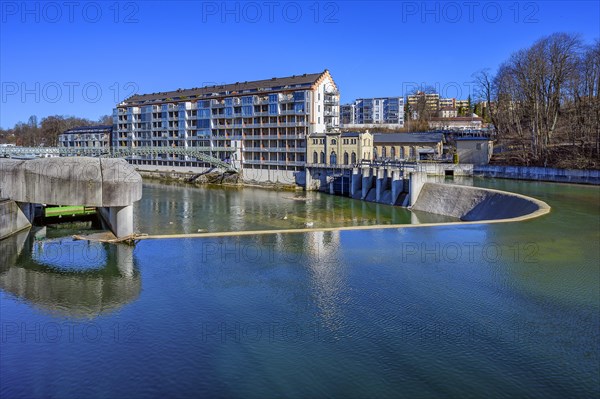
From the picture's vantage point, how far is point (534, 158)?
61.1 metres

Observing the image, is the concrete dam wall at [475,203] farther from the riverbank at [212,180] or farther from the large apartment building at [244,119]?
the large apartment building at [244,119]

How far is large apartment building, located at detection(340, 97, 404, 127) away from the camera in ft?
545

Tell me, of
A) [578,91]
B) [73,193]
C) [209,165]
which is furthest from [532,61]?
[73,193]

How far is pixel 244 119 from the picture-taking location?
81875 millimetres

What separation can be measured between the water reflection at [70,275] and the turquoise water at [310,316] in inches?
4.4

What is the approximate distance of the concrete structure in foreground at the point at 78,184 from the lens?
28.5 m

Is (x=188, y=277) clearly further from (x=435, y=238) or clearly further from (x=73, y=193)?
(x=435, y=238)

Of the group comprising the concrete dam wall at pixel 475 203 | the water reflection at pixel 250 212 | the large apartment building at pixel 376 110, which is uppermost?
the large apartment building at pixel 376 110

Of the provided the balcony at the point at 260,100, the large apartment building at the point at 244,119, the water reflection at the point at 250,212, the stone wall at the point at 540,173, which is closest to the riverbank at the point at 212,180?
the large apartment building at the point at 244,119

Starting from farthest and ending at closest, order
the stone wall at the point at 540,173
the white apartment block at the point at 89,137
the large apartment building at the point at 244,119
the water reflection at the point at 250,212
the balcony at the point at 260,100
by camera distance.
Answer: the white apartment block at the point at 89,137, the balcony at the point at 260,100, the large apartment building at the point at 244,119, the stone wall at the point at 540,173, the water reflection at the point at 250,212

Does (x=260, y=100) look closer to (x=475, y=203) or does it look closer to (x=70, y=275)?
(x=475, y=203)

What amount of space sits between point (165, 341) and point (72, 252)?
14.9 metres

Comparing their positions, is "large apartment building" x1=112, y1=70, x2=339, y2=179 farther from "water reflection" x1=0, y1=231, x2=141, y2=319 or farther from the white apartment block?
"water reflection" x1=0, y1=231, x2=141, y2=319

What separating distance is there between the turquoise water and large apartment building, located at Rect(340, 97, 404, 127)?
13973cm
